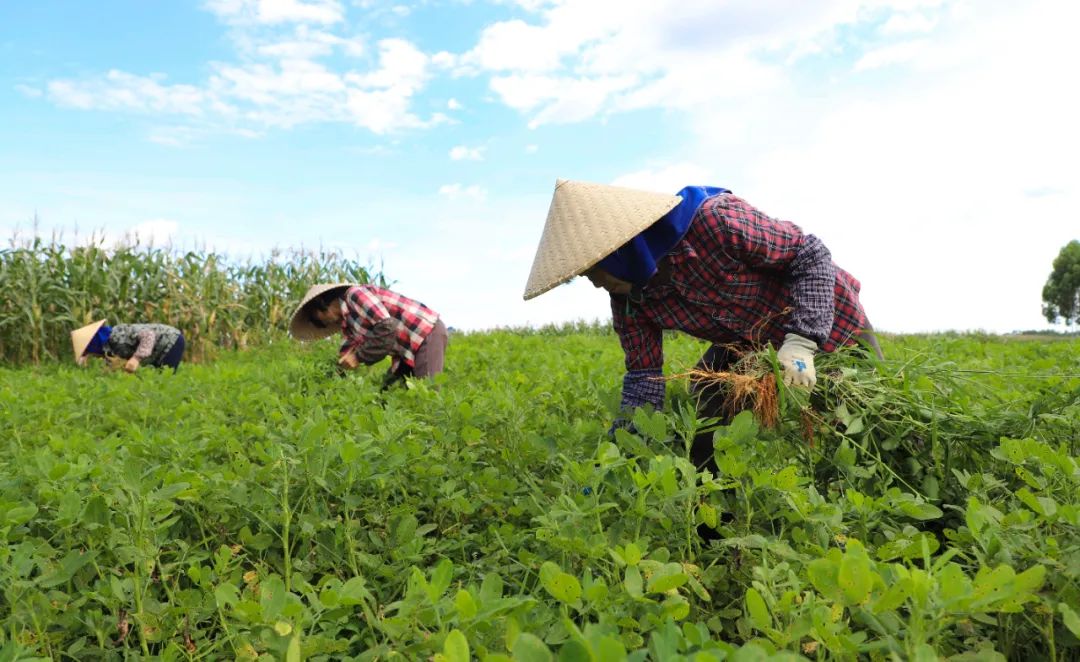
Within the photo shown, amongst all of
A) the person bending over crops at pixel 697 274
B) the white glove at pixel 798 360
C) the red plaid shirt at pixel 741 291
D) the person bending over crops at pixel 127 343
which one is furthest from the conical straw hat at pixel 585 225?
the person bending over crops at pixel 127 343

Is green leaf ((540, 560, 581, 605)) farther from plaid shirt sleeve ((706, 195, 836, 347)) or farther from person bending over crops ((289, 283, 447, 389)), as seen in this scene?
person bending over crops ((289, 283, 447, 389))

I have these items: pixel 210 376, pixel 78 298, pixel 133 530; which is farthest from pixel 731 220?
pixel 78 298

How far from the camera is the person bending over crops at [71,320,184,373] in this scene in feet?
33.7

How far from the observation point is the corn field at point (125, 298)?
1259 centimetres

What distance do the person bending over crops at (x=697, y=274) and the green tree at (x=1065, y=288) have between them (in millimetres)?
42207

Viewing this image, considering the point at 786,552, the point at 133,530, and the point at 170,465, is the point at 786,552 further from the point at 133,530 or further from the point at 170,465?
the point at 170,465

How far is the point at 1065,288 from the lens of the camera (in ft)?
128

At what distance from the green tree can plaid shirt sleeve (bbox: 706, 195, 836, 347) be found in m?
42.2

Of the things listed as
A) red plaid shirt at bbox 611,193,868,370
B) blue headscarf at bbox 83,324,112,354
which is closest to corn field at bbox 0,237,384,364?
blue headscarf at bbox 83,324,112,354

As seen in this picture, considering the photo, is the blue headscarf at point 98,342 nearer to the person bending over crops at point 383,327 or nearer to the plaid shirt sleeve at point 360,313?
the person bending over crops at point 383,327

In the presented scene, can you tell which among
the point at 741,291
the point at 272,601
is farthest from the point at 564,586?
the point at 741,291

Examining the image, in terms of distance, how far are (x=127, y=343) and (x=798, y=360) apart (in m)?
9.92

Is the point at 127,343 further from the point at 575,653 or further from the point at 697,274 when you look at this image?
the point at 575,653

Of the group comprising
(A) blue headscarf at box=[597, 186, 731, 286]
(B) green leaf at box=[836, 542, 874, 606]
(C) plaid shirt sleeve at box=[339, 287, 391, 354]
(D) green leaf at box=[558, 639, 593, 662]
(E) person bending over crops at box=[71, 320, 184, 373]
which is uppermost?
(A) blue headscarf at box=[597, 186, 731, 286]
